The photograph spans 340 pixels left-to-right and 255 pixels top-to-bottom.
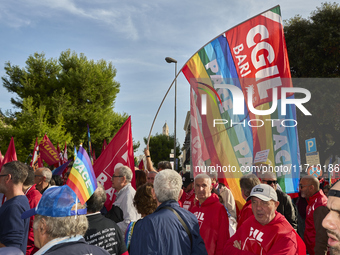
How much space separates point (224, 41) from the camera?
5.21 metres

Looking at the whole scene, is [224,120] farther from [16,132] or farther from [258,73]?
[16,132]

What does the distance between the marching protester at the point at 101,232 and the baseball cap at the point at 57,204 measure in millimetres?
902

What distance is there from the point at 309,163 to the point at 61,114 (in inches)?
1028

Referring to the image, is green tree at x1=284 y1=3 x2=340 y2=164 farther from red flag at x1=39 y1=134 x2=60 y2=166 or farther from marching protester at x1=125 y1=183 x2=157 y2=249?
marching protester at x1=125 y1=183 x2=157 y2=249

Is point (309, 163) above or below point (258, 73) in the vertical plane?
below

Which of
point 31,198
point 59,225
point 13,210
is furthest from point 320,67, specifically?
point 59,225

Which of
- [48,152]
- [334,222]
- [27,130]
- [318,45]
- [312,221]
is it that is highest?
[318,45]

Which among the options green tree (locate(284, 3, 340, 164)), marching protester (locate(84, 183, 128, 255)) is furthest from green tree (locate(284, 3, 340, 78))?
marching protester (locate(84, 183, 128, 255))

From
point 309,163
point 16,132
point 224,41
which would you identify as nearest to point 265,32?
point 224,41

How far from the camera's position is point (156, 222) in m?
2.96

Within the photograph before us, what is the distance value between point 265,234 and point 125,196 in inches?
84.4

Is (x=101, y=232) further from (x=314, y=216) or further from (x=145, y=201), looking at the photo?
(x=314, y=216)

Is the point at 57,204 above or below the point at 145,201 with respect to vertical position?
above

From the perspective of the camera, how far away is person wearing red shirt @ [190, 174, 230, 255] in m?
3.94
